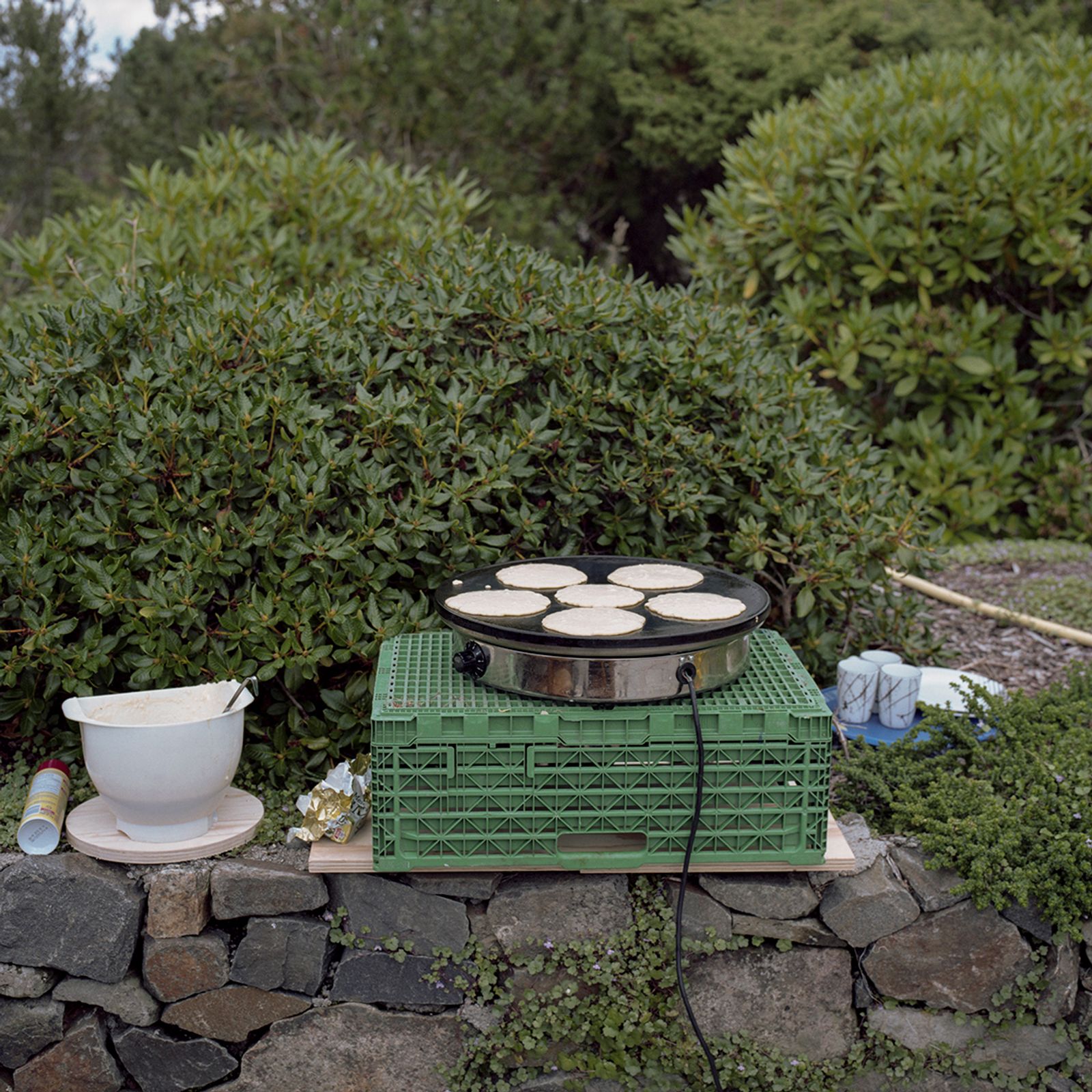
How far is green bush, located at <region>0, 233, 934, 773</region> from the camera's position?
2.53m

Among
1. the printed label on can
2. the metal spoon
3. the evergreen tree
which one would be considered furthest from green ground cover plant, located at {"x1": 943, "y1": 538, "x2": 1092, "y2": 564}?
the evergreen tree

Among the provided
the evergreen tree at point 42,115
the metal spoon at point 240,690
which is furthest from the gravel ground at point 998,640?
the evergreen tree at point 42,115

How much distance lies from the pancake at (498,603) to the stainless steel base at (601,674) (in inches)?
2.5

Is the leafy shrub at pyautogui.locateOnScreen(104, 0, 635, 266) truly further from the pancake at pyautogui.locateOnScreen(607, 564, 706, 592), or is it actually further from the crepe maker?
the crepe maker

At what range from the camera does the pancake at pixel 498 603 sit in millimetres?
2238

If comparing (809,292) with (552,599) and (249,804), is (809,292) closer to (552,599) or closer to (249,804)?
(552,599)

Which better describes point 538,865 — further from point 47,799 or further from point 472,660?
point 47,799

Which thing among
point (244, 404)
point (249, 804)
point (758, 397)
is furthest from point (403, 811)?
point (758, 397)

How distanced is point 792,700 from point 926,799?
47cm

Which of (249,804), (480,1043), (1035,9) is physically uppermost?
(1035,9)

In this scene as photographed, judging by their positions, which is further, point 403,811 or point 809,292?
point 809,292

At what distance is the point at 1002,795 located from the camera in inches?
101

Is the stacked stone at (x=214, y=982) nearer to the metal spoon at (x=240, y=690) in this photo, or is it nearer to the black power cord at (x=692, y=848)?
the metal spoon at (x=240, y=690)

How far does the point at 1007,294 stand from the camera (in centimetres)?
498
